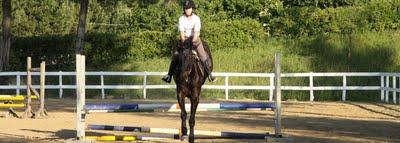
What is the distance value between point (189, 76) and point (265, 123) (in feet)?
18.9

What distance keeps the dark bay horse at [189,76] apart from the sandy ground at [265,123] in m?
1.13

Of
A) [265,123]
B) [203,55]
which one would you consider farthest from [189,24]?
[265,123]

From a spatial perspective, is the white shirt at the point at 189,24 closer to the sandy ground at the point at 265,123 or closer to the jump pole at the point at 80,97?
the jump pole at the point at 80,97

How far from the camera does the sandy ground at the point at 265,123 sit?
547 inches

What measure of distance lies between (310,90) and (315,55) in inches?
315

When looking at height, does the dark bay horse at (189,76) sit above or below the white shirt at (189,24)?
below

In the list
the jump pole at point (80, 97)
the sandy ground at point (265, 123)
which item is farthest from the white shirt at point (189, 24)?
the sandy ground at point (265, 123)

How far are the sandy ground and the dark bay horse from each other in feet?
3.71

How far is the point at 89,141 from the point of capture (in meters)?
11.9

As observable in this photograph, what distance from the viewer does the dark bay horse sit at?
11.9 m

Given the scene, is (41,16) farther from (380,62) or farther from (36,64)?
(380,62)

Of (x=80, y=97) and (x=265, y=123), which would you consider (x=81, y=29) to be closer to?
(x=265, y=123)

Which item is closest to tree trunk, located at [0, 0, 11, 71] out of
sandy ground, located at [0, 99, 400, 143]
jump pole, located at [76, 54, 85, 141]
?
sandy ground, located at [0, 99, 400, 143]

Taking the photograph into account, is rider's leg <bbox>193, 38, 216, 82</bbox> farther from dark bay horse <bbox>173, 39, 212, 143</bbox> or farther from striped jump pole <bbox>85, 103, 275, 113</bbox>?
striped jump pole <bbox>85, 103, 275, 113</bbox>
